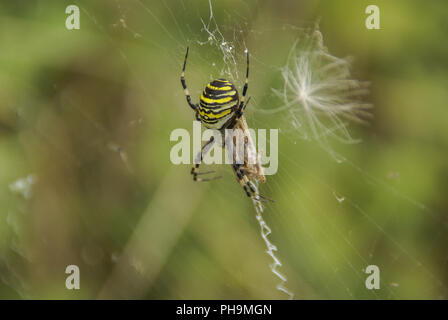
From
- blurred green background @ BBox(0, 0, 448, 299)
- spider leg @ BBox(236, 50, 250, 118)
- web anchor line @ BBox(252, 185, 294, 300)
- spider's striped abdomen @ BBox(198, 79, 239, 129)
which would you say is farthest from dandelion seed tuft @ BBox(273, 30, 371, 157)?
web anchor line @ BBox(252, 185, 294, 300)

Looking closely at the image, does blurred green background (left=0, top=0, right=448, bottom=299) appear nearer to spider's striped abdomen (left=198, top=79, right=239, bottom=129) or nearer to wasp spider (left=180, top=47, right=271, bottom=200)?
wasp spider (left=180, top=47, right=271, bottom=200)

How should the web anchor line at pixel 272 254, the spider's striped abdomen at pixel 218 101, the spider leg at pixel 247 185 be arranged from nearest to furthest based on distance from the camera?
the spider's striped abdomen at pixel 218 101 < the spider leg at pixel 247 185 < the web anchor line at pixel 272 254

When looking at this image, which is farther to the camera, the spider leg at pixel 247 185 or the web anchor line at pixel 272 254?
the web anchor line at pixel 272 254

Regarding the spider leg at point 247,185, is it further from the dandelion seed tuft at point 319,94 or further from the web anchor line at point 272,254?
the dandelion seed tuft at point 319,94

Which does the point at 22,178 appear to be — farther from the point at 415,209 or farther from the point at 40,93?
the point at 415,209

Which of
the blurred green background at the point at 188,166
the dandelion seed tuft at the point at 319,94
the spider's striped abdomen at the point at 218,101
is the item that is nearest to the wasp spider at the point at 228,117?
the spider's striped abdomen at the point at 218,101

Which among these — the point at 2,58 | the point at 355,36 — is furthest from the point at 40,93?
the point at 355,36

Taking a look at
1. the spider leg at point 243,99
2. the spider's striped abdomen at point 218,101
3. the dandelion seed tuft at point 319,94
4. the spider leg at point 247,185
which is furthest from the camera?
the spider leg at point 247,185
